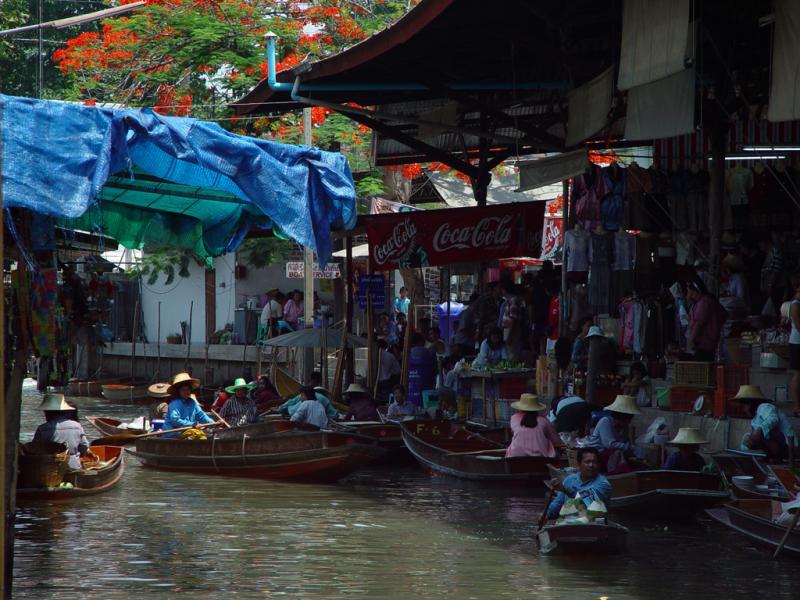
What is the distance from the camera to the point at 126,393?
33.9 meters

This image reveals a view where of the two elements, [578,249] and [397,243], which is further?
[397,243]

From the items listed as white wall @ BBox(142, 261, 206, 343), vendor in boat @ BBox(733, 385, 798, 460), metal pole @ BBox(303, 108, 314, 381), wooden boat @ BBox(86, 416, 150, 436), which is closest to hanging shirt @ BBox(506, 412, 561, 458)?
vendor in boat @ BBox(733, 385, 798, 460)

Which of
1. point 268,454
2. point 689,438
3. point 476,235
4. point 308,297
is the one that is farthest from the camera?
point 308,297

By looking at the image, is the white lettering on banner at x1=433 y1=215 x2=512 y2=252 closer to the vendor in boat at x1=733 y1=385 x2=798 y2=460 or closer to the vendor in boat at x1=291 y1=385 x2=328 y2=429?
the vendor in boat at x1=291 y1=385 x2=328 y2=429

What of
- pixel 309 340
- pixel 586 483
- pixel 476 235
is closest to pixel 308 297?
pixel 309 340

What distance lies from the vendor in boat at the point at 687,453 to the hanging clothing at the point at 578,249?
493cm

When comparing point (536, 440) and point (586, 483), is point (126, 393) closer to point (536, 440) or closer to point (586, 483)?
point (536, 440)

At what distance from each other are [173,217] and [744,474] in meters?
6.51

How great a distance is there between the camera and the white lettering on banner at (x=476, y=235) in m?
19.8

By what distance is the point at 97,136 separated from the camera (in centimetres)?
871

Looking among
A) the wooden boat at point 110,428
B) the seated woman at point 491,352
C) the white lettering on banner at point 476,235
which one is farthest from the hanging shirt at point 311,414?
the wooden boat at point 110,428

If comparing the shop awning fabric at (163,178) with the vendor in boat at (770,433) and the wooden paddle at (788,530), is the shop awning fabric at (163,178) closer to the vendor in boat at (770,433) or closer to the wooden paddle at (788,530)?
the wooden paddle at (788,530)

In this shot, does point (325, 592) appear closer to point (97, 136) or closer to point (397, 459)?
point (97, 136)

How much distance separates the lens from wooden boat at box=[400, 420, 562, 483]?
15.8 metres
